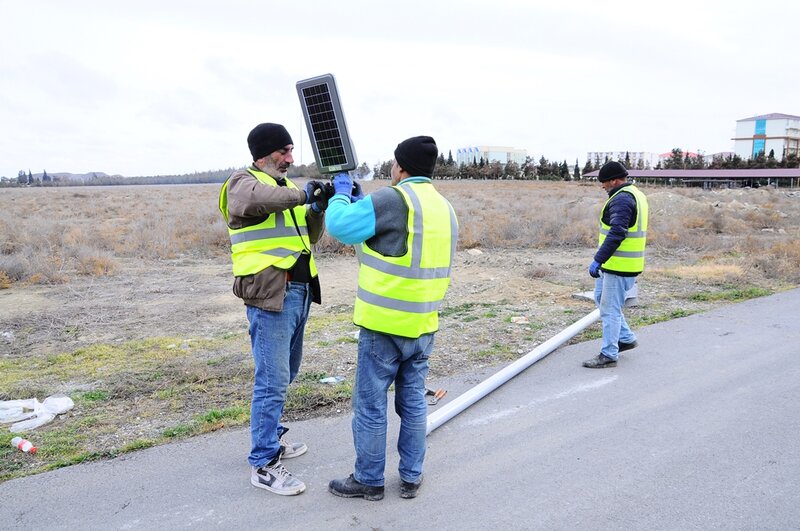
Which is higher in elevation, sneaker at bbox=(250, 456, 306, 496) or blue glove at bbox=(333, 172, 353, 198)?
blue glove at bbox=(333, 172, 353, 198)

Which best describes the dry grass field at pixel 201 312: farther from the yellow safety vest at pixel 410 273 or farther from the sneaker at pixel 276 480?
the yellow safety vest at pixel 410 273

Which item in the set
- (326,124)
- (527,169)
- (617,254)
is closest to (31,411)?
(326,124)

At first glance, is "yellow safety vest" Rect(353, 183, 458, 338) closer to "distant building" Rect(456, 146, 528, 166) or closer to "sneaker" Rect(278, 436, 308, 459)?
"sneaker" Rect(278, 436, 308, 459)

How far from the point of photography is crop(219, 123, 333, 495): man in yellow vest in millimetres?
3463

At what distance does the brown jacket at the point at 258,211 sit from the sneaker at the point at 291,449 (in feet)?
3.50

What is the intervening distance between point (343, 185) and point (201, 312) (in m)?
6.10

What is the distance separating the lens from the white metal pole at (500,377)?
4488mm

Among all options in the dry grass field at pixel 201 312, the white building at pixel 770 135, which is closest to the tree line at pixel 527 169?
the white building at pixel 770 135

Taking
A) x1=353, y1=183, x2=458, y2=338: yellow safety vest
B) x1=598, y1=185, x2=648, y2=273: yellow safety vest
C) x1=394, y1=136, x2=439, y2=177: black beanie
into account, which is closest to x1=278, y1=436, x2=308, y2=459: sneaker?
x1=353, y1=183, x2=458, y2=338: yellow safety vest

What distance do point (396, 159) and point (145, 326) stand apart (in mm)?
5903

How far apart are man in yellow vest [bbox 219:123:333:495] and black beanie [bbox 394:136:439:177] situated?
536 millimetres

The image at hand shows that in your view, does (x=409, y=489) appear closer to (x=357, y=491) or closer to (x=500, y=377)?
(x=357, y=491)

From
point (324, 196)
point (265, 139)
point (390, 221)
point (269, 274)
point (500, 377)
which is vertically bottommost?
point (500, 377)

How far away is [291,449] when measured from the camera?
395 centimetres
